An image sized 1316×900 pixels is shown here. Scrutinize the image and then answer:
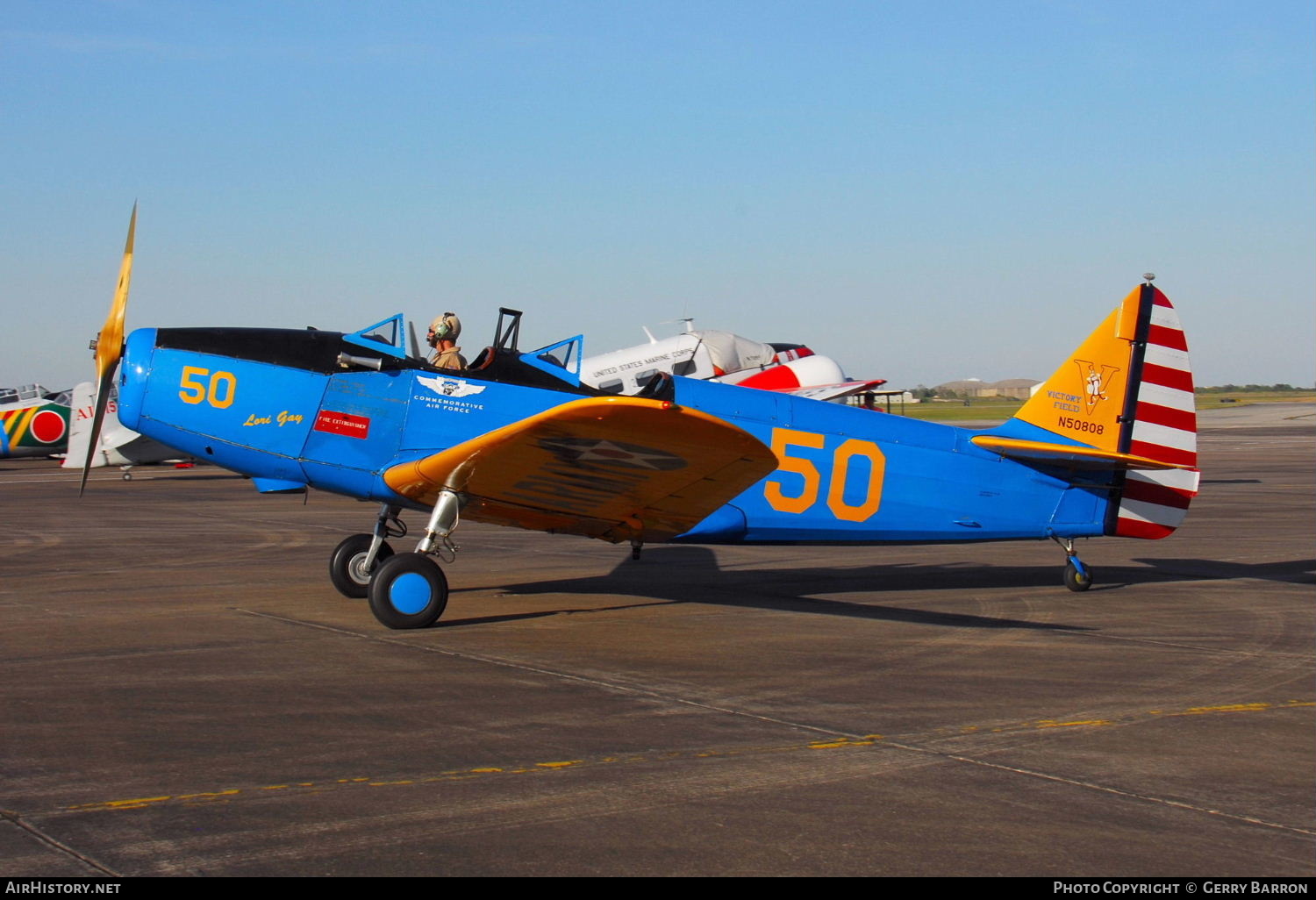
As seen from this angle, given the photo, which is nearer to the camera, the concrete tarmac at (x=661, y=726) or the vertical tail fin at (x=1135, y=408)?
the concrete tarmac at (x=661, y=726)

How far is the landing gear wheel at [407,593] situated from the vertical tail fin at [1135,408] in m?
5.69

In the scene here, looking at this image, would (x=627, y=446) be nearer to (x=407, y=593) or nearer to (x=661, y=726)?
(x=407, y=593)

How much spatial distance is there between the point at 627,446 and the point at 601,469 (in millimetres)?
638

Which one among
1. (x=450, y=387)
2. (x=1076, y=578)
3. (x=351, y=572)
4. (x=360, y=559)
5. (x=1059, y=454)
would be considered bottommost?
(x=351, y=572)

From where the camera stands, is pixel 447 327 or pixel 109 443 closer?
pixel 447 327

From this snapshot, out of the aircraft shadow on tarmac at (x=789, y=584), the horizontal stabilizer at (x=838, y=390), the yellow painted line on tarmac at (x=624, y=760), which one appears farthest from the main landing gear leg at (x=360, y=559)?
the horizontal stabilizer at (x=838, y=390)

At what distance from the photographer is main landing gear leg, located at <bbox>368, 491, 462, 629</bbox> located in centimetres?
814

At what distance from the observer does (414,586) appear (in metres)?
8.22

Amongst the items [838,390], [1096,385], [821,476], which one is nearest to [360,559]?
[821,476]

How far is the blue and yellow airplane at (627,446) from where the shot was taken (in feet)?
26.8

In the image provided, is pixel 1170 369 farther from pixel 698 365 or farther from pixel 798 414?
pixel 698 365

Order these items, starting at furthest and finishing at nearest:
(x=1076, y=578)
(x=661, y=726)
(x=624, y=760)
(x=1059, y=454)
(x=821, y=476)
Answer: (x=1076, y=578), (x=1059, y=454), (x=821, y=476), (x=661, y=726), (x=624, y=760)

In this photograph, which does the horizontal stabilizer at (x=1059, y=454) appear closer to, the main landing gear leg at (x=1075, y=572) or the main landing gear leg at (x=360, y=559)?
the main landing gear leg at (x=1075, y=572)

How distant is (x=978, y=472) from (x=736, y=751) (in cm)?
568
